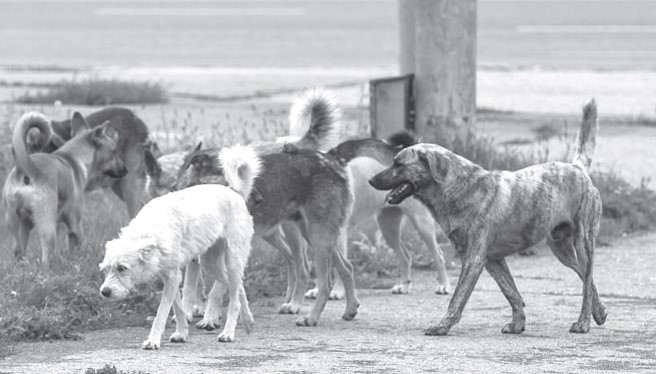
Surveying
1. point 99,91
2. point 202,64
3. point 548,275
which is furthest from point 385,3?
point 548,275

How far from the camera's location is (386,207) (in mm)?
9562

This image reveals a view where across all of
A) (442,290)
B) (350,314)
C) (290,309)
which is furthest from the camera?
(442,290)

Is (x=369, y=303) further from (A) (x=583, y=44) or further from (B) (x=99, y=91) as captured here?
(A) (x=583, y=44)

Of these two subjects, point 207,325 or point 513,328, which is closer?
point 513,328

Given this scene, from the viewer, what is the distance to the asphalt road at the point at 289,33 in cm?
2161

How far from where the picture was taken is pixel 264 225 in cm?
834

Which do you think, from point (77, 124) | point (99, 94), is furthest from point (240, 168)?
point (99, 94)

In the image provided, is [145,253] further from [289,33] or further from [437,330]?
[289,33]

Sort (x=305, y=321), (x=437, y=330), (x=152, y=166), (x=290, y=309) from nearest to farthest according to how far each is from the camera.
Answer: (x=437, y=330)
(x=305, y=321)
(x=290, y=309)
(x=152, y=166)

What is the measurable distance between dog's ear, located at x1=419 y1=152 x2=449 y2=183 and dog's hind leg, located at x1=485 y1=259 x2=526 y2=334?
66 centimetres

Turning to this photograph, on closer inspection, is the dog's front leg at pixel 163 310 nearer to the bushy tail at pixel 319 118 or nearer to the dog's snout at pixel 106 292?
the dog's snout at pixel 106 292

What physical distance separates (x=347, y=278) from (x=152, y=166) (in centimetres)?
167

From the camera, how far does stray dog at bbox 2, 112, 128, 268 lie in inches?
347

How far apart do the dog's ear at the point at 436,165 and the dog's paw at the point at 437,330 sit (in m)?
0.87
